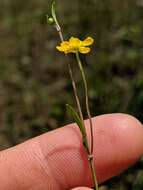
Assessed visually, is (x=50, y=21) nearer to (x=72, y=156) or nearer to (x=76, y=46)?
(x=76, y=46)

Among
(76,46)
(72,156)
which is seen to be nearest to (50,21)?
(76,46)

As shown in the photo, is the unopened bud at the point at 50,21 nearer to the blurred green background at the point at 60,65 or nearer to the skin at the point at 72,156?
the skin at the point at 72,156

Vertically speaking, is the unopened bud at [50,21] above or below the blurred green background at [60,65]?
above

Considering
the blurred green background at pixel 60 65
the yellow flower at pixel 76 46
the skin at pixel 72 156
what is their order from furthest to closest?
the blurred green background at pixel 60 65
the skin at pixel 72 156
the yellow flower at pixel 76 46

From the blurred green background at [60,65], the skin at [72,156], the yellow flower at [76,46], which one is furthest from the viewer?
the blurred green background at [60,65]

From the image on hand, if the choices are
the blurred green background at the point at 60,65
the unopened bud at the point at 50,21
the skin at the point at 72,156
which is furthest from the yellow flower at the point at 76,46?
the blurred green background at the point at 60,65

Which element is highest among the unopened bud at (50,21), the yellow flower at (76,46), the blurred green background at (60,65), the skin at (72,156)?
the unopened bud at (50,21)

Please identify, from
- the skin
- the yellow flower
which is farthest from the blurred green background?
the yellow flower
